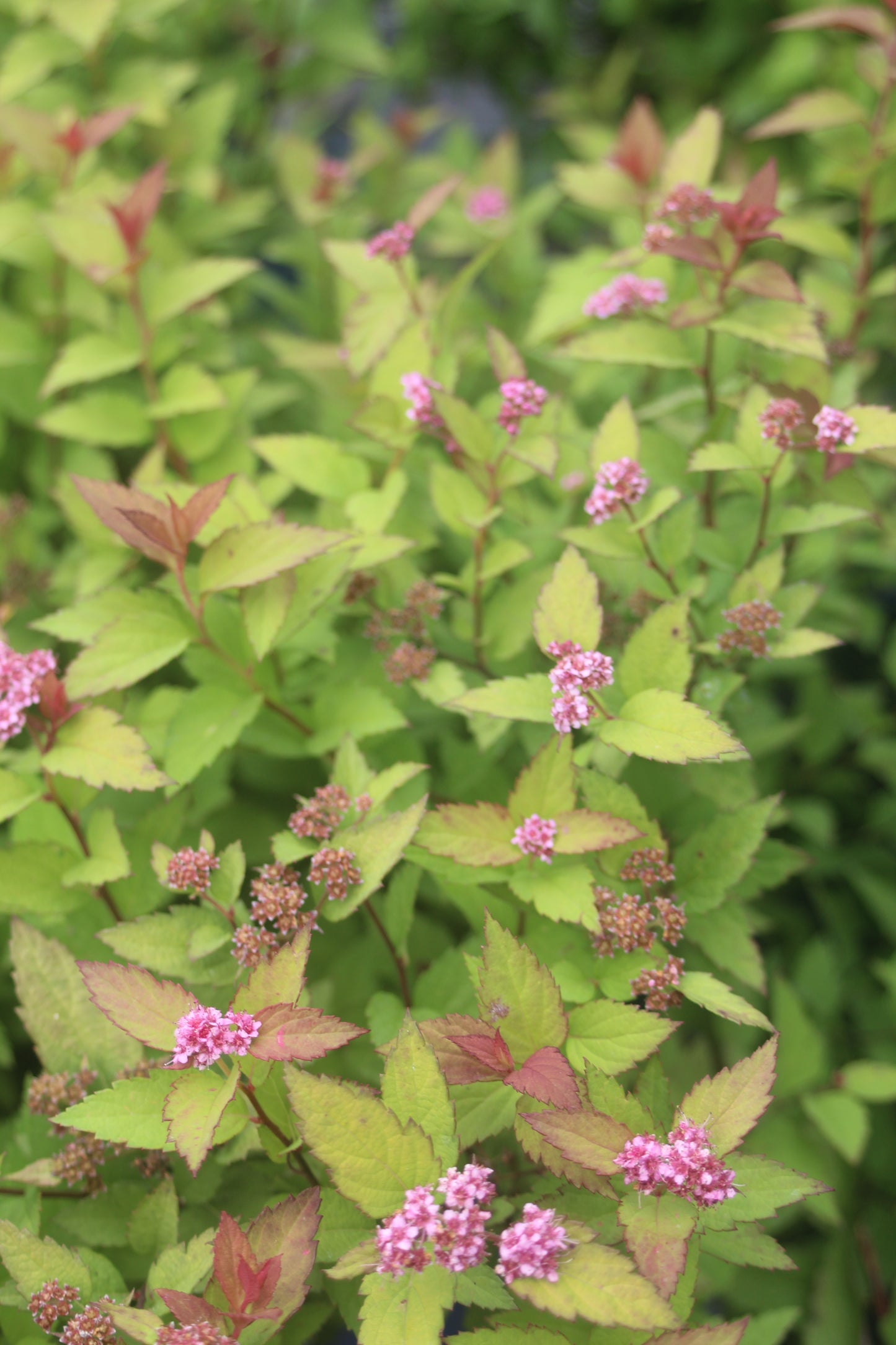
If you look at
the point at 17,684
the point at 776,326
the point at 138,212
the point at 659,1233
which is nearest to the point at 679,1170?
the point at 659,1233

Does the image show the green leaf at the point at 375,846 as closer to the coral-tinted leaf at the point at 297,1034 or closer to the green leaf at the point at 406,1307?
the coral-tinted leaf at the point at 297,1034

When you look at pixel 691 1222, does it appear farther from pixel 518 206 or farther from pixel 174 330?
pixel 518 206

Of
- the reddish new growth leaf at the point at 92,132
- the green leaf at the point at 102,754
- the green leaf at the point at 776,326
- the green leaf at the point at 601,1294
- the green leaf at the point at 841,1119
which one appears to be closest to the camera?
the green leaf at the point at 601,1294

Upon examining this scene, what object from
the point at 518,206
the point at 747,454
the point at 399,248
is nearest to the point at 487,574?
the point at 747,454

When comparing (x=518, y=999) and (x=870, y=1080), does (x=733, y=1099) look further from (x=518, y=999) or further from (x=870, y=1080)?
(x=870, y=1080)

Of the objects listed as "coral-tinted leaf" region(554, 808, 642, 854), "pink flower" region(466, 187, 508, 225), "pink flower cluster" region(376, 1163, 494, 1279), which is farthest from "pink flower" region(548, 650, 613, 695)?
"pink flower" region(466, 187, 508, 225)

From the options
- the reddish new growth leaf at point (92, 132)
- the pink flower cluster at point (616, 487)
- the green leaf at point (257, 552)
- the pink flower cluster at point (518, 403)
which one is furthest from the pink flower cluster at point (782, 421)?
the reddish new growth leaf at point (92, 132)
